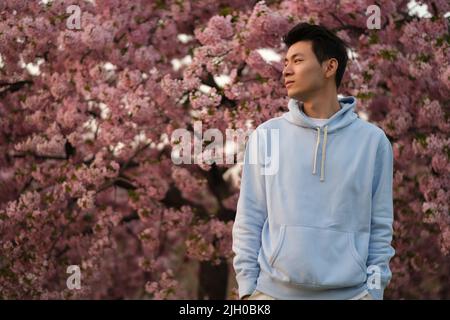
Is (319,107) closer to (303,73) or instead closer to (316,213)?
(303,73)

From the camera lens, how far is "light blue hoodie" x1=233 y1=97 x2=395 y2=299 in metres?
3.40

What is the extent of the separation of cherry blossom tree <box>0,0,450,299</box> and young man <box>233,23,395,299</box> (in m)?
3.57

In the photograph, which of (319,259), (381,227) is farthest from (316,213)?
(381,227)

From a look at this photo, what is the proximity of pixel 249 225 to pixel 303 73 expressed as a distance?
729 mm

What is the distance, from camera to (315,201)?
11.3ft

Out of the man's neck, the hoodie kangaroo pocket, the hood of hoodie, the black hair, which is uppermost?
the black hair

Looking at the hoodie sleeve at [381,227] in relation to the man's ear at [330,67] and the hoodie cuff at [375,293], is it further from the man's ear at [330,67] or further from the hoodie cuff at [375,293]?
the man's ear at [330,67]

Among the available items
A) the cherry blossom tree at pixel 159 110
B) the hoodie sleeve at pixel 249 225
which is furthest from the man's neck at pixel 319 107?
the cherry blossom tree at pixel 159 110

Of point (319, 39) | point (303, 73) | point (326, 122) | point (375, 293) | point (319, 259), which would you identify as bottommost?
point (375, 293)

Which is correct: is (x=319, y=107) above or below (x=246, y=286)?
above

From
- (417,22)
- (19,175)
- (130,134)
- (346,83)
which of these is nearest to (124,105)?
(130,134)

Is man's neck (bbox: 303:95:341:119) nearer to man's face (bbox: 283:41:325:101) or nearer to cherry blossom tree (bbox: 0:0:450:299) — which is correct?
man's face (bbox: 283:41:325:101)

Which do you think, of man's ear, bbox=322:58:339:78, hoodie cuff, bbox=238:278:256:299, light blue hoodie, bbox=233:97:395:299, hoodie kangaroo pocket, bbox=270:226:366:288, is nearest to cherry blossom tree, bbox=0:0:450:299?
man's ear, bbox=322:58:339:78
